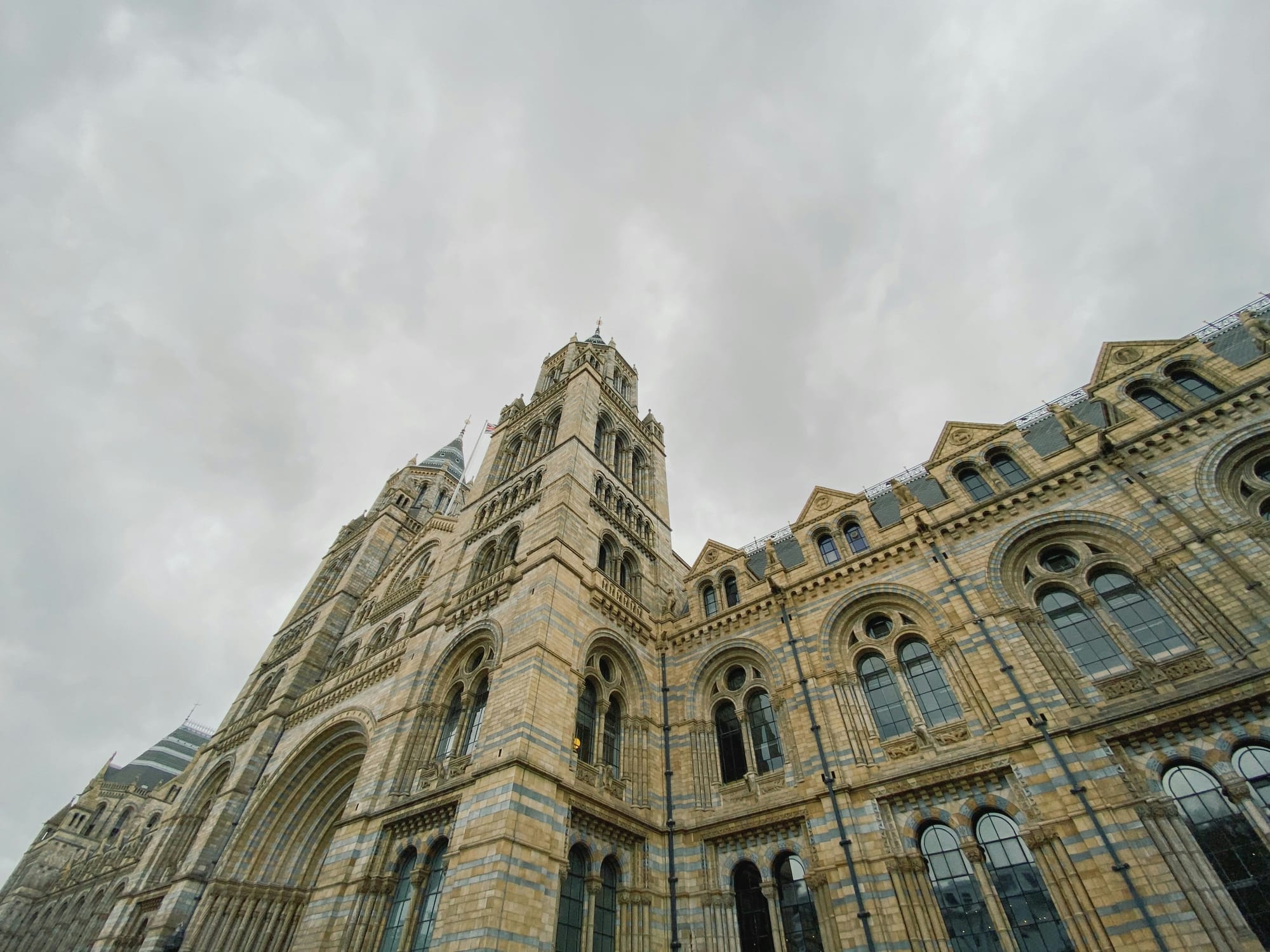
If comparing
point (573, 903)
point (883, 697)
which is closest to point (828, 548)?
point (883, 697)

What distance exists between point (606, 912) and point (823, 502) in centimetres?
1373

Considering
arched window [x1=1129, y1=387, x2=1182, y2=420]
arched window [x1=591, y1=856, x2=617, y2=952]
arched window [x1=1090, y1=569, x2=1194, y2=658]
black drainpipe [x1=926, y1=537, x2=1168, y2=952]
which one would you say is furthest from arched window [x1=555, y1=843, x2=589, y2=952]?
arched window [x1=1129, y1=387, x2=1182, y2=420]

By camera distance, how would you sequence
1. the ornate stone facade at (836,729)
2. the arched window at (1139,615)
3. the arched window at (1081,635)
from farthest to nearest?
1. the arched window at (1081,635)
2. the arched window at (1139,615)
3. the ornate stone facade at (836,729)

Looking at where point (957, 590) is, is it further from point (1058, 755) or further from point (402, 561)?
point (402, 561)

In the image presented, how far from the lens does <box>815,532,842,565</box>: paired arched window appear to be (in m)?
19.1

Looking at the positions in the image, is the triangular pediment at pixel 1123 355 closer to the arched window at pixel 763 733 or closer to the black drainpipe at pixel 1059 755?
the black drainpipe at pixel 1059 755

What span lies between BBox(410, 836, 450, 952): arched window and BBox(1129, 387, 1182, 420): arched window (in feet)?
68.1

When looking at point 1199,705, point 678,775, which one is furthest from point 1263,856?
point 678,775

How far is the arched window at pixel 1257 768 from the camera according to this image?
10.2m

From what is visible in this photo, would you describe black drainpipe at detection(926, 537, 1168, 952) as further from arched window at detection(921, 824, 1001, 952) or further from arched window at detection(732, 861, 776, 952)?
arched window at detection(732, 861, 776, 952)

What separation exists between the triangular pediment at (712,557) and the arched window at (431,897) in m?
11.7

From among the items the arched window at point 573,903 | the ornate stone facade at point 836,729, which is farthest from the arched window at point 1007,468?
the arched window at point 573,903

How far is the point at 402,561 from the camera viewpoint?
30594 millimetres

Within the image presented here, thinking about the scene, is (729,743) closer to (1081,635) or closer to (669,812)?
(669,812)
